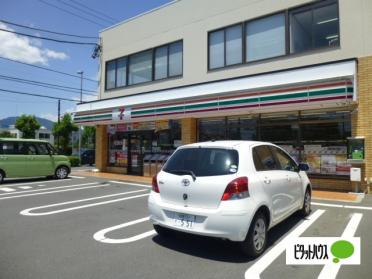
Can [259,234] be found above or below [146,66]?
below

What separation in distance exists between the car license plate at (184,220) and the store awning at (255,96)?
23.4 ft

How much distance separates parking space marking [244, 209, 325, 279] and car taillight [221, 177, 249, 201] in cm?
95

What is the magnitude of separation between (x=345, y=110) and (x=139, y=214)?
7745mm

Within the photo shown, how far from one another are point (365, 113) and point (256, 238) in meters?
7.82

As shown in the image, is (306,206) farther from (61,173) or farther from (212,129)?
(61,173)

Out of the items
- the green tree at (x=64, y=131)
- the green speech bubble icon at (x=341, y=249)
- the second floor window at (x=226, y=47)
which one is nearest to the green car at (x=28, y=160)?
the second floor window at (x=226, y=47)

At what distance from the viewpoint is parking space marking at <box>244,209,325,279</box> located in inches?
167

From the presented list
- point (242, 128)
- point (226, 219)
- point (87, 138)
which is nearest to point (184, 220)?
point (226, 219)

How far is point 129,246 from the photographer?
5.28m

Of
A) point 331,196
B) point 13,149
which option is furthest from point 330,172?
point 13,149

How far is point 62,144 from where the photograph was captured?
4100 centimetres

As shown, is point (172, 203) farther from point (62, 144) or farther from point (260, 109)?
point (62, 144)

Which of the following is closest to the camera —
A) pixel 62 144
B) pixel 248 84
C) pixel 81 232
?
pixel 81 232

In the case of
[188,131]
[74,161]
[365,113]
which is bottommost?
[74,161]
